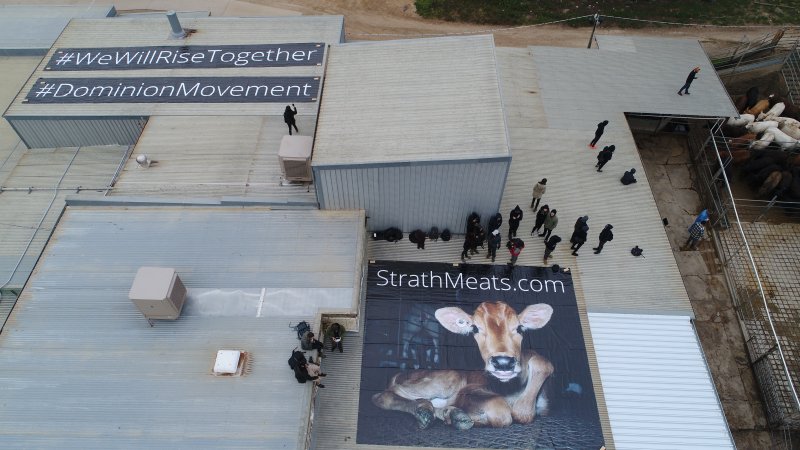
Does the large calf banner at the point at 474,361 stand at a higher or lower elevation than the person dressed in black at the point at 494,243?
lower

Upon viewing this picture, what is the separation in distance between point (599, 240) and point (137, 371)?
51.7 ft

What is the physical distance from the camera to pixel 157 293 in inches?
574

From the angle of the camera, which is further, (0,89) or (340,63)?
(0,89)

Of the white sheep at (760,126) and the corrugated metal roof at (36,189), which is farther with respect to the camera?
the white sheep at (760,126)

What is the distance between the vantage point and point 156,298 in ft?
47.5

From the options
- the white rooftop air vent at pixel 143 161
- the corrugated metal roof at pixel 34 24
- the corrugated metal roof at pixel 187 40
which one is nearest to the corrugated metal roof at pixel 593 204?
the corrugated metal roof at pixel 187 40

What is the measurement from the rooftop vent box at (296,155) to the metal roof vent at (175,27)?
1052cm

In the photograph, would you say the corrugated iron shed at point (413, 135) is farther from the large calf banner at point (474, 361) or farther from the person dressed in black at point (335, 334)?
the person dressed in black at point (335, 334)

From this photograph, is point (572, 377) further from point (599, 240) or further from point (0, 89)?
point (0, 89)

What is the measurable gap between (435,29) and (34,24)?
22.2m

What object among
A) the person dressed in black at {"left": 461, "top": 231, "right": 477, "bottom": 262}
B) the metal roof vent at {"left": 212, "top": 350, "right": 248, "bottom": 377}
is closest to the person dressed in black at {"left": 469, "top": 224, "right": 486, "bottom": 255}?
the person dressed in black at {"left": 461, "top": 231, "right": 477, "bottom": 262}

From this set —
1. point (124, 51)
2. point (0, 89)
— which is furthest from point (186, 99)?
point (0, 89)

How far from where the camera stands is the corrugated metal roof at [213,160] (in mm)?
18688

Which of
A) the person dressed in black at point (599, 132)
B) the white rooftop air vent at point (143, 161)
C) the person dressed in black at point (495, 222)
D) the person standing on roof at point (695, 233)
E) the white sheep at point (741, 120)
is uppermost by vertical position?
the white sheep at point (741, 120)
